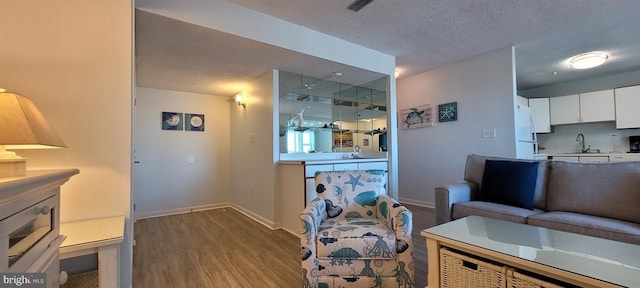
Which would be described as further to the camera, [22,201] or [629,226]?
[629,226]

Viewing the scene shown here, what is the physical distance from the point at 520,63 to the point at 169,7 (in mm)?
4879

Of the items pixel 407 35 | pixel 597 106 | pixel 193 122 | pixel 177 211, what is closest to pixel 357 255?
pixel 407 35

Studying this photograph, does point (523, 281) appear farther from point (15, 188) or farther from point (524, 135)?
point (524, 135)

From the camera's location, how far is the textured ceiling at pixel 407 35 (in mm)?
2455

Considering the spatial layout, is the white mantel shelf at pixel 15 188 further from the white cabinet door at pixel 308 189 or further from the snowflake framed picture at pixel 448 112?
the snowflake framed picture at pixel 448 112

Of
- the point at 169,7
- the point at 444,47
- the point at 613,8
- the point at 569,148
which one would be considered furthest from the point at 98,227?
the point at 569,148

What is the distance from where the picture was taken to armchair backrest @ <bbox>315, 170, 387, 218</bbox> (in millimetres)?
2143

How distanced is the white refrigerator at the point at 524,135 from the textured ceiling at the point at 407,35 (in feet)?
2.82

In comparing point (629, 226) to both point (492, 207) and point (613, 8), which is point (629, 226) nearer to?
point (492, 207)

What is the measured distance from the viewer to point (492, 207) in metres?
2.20

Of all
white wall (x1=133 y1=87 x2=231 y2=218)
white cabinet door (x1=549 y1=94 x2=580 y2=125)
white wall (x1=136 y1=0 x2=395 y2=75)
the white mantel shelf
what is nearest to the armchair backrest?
white wall (x1=136 y1=0 x2=395 y2=75)

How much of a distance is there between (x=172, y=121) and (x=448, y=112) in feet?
15.0

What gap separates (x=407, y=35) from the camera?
308 cm

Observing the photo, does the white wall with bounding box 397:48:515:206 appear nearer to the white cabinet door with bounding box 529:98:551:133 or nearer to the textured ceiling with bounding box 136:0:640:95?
the textured ceiling with bounding box 136:0:640:95
